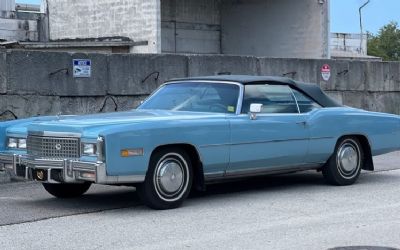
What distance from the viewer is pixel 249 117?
8.84m

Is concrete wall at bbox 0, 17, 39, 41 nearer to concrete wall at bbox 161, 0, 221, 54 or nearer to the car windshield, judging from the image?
concrete wall at bbox 161, 0, 221, 54

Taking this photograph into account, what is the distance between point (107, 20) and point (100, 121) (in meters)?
21.4

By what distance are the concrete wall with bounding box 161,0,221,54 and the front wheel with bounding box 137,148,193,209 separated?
76.1 ft

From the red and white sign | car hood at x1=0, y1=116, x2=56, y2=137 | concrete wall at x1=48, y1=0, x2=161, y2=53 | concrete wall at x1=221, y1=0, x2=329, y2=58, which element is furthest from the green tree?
car hood at x1=0, y1=116, x2=56, y2=137

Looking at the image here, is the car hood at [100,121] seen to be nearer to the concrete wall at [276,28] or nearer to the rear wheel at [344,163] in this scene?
the rear wheel at [344,163]

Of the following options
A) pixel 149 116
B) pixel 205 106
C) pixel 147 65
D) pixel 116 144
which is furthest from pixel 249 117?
pixel 147 65

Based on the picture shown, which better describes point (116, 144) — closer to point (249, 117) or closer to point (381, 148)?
point (249, 117)

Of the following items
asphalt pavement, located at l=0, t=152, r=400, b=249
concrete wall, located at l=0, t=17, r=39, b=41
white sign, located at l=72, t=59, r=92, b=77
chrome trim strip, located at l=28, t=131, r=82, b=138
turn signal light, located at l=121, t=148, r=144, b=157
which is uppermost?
concrete wall, located at l=0, t=17, r=39, b=41

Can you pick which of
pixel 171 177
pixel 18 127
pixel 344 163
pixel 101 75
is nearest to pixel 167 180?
pixel 171 177

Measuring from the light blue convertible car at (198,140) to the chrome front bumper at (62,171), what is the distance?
0.01 meters

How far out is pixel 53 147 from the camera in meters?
7.98

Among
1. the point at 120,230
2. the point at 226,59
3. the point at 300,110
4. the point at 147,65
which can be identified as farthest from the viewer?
the point at 226,59

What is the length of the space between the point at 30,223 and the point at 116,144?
1.19 metres

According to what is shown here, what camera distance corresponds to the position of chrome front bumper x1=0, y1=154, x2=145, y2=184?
24.7ft
